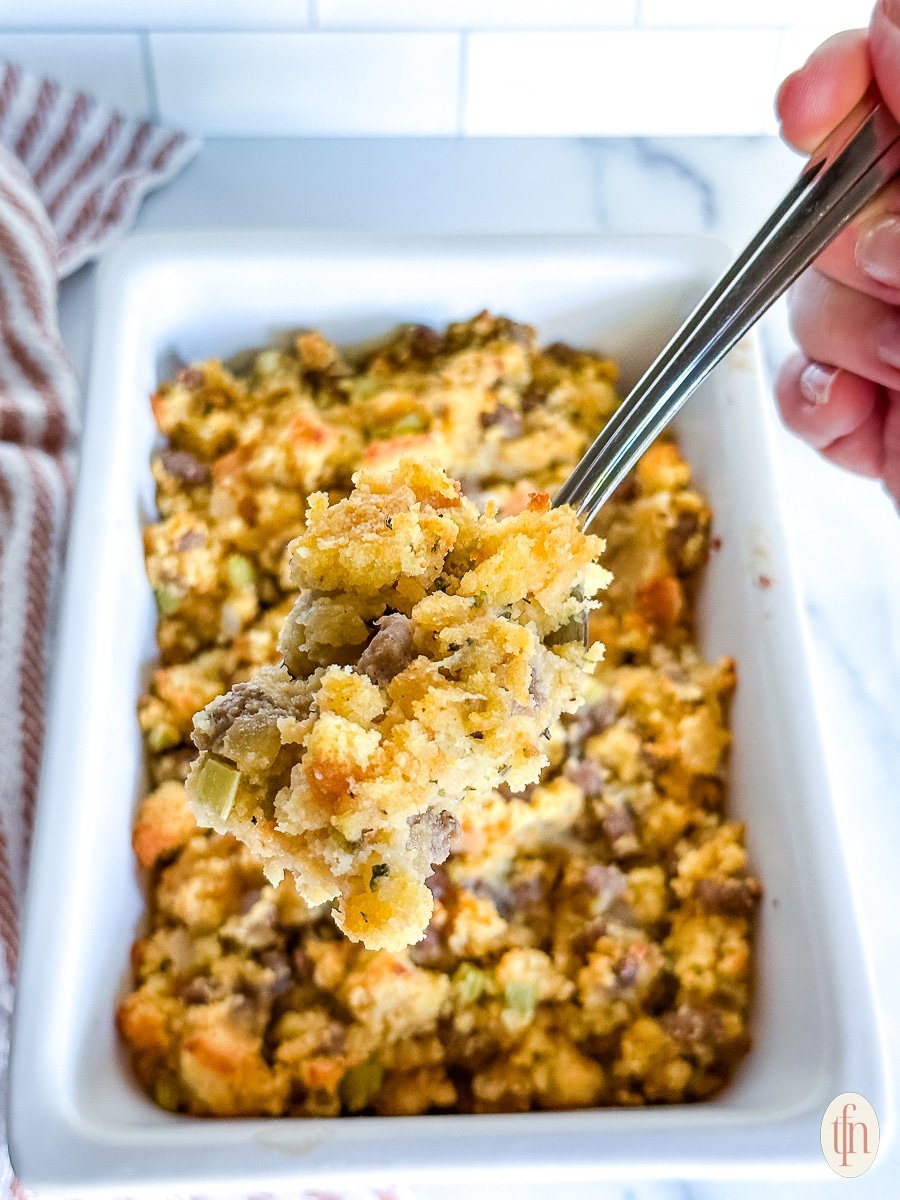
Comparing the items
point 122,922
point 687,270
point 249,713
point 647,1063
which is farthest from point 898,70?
point 122,922

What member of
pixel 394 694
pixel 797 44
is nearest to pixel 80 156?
pixel 797 44

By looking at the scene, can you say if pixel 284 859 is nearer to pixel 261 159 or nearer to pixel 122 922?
pixel 122 922

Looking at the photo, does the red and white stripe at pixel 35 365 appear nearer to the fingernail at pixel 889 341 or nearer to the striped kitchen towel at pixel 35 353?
the striped kitchen towel at pixel 35 353

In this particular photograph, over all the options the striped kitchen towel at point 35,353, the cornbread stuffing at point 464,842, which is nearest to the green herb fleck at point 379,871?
the cornbread stuffing at point 464,842

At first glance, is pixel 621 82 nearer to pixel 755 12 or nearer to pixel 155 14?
pixel 755 12

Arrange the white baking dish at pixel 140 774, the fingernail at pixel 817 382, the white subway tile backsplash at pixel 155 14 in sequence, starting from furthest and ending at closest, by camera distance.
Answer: the white subway tile backsplash at pixel 155 14 < the fingernail at pixel 817 382 < the white baking dish at pixel 140 774

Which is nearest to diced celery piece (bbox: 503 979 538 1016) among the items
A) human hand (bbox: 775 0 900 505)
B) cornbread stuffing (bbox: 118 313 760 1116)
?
cornbread stuffing (bbox: 118 313 760 1116)
